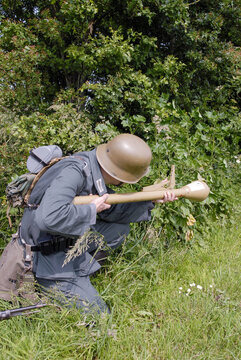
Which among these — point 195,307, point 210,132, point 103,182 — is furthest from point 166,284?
point 210,132

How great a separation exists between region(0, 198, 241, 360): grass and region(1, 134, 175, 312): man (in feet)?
0.55

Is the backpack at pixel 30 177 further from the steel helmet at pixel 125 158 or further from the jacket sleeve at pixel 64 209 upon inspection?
the steel helmet at pixel 125 158

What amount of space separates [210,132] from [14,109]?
2.75 m

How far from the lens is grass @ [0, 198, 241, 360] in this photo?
169 centimetres

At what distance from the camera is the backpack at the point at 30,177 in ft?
6.28

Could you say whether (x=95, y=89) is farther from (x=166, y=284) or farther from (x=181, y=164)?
(x=166, y=284)

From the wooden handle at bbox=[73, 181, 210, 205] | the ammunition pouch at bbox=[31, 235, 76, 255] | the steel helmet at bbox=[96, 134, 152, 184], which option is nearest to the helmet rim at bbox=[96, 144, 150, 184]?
the steel helmet at bbox=[96, 134, 152, 184]

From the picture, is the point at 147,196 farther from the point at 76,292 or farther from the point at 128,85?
the point at 128,85

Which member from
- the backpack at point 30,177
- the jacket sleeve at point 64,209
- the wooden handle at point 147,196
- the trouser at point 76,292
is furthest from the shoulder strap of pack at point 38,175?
the trouser at point 76,292

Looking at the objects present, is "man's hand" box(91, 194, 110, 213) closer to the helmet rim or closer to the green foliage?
the helmet rim

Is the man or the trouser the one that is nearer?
the man

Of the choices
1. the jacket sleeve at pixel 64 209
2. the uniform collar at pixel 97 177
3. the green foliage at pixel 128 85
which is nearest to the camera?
the jacket sleeve at pixel 64 209

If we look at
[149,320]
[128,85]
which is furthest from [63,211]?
[128,85]

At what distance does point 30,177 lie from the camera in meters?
1.92
